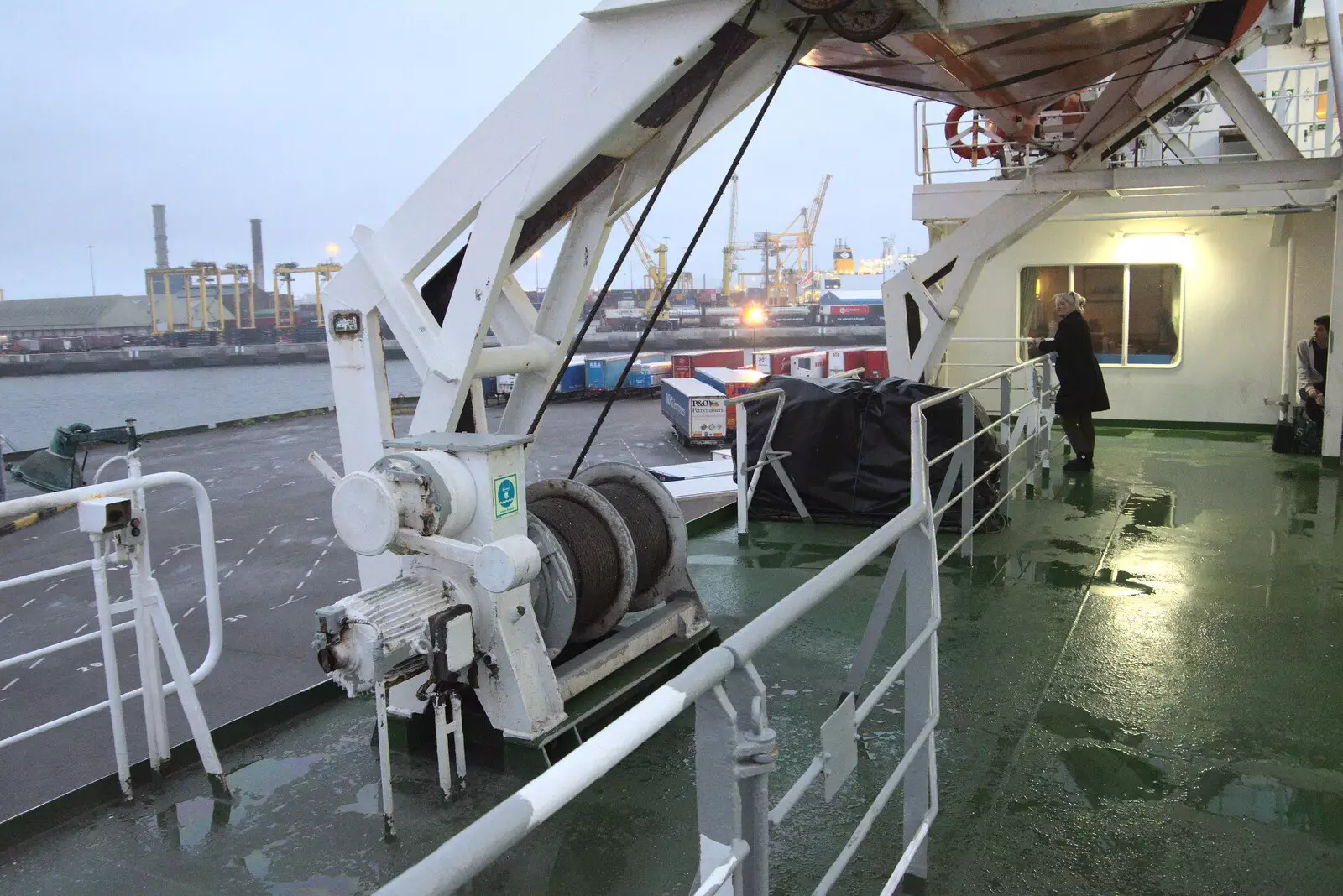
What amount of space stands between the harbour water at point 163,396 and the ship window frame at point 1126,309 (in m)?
46.0

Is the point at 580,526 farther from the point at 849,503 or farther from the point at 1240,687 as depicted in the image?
the point at 849,503

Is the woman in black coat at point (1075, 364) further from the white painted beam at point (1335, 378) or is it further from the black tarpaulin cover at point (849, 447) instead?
the white painted beam at point (1335, 378)

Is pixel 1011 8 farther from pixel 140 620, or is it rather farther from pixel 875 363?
pixel 875 363

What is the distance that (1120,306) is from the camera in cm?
1340

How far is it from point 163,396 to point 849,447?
3369 inches

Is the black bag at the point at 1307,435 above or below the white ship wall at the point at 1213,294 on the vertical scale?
below

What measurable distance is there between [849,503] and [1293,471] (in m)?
4.98

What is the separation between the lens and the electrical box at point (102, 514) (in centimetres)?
367

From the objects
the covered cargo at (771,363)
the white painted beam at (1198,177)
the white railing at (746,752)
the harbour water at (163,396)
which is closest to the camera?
the white railing at (746,752)

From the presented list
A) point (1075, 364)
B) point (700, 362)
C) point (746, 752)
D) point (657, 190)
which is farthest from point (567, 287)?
point (700, 362)

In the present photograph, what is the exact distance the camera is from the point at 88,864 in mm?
3367

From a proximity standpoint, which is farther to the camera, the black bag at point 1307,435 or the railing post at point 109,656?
the black bag at point 1307,435

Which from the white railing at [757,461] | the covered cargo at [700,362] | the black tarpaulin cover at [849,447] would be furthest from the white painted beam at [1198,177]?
the covered cargo at [700,362]

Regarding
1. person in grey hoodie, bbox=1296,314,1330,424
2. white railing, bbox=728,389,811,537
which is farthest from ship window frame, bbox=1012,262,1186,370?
white railing, bbox=728,389,811,537
